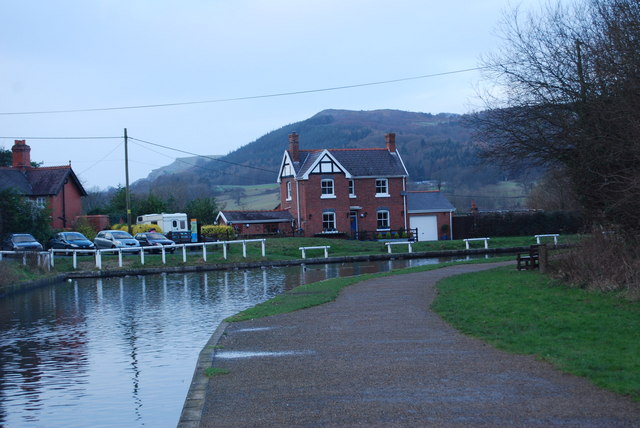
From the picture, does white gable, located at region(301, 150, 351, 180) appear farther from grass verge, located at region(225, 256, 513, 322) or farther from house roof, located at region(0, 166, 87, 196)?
grass verge, located at region(225, 256, 513, 322)

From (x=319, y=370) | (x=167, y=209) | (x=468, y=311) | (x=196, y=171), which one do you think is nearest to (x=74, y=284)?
(x=468, y=311)

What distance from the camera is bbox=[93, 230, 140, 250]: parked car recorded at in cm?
4441

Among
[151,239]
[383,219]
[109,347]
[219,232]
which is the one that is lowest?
[109,347]

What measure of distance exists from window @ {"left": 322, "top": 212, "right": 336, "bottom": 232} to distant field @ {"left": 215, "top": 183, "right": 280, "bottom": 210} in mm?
56939

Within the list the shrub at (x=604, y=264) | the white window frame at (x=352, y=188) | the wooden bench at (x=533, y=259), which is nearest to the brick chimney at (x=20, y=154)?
the white window frame at (x=352, y=188)

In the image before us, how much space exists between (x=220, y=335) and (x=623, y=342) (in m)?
7.00

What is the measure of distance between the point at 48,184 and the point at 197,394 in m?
50.6

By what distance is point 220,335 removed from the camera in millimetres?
13539

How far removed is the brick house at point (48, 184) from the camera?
54.6 metres

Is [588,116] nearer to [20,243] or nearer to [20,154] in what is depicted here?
[20,243]

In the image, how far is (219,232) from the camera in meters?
53.2

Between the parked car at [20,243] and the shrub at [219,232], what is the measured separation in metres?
13.8

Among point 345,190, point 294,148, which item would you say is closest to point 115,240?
point 294,148

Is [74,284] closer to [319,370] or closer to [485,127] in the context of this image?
[485,127]
